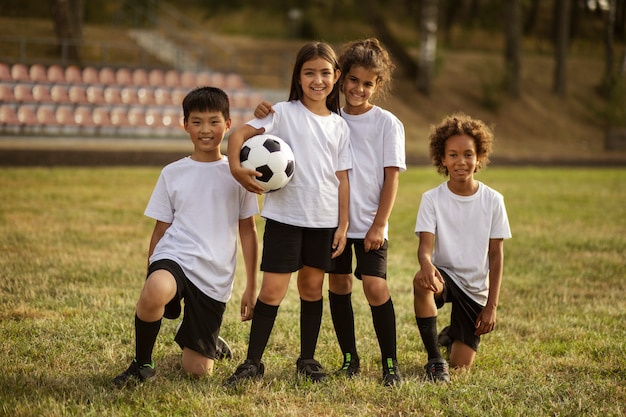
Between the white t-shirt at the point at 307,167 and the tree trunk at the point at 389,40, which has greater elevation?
the tree trunk at the point at 389,40

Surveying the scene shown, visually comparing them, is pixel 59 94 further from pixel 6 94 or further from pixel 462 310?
pixel 462 310

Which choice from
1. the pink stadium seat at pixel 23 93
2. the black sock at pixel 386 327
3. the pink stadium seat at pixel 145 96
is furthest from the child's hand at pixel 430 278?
the pink stadium seat at pixel 145 96

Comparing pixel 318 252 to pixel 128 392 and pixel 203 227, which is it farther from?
pixel 128 392

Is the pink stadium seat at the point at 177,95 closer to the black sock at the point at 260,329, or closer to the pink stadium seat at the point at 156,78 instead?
the pink stadium seat at the point at 156,78

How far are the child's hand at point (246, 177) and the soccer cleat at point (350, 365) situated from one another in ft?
3.39

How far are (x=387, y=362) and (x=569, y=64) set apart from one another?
119 ft

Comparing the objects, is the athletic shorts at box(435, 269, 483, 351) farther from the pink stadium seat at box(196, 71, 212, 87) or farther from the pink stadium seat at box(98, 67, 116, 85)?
the pink stadium seat at box(196, 71, 212, 87)

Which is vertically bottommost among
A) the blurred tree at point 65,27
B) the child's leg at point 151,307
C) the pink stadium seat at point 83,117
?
the child's leg at point 151,307

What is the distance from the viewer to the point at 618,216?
10.2m

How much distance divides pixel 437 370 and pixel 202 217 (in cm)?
146

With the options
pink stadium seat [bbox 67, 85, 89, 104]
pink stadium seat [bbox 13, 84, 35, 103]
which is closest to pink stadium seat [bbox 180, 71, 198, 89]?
pink stadium seat [bbox 67, 85, 89, 104]

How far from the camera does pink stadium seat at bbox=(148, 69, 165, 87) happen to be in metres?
21.4

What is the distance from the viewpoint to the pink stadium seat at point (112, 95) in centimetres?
2008

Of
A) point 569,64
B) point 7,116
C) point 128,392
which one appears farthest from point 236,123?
point 569,64
